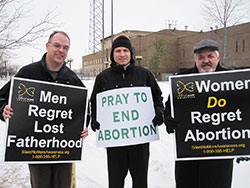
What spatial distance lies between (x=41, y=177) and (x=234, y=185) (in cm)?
283

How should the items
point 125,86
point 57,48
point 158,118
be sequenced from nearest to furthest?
point 57,48 < point 158,118 < point 125,86

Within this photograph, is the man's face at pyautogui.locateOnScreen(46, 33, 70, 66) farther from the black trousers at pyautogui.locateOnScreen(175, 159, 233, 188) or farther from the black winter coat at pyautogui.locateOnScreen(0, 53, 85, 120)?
the black trousers at pyautogui.locateOnScreen(175, 159, 233, 188)

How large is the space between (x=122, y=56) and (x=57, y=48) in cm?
81

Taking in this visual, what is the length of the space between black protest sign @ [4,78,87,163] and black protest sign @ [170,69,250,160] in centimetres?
126

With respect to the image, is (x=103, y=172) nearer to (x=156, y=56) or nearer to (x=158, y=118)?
(x=158, y=118)

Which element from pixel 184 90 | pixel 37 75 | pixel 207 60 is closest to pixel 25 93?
pixel 37 75

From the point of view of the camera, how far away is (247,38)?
32406 millimetres

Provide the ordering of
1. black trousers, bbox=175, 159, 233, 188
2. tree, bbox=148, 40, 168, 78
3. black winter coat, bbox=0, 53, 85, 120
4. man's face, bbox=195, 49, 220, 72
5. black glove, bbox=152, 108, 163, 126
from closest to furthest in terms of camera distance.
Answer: black trousers, bbox=175, 159, 233, 188
man's face, bbox=195, 49, 220, 72
black winter coat, bbox=0, 53, 85, 120
black glove, bbox=152, 108, 163, 126
tree, bbox=148, 40, 168, 78

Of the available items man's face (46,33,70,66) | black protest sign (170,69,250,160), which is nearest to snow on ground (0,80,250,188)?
black protest sign (170,69,250,160)

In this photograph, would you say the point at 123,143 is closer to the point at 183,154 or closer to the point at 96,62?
the point at 183,154

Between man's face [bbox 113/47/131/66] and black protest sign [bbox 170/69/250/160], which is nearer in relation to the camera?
black protest sign [bbox 170/69/250/160]

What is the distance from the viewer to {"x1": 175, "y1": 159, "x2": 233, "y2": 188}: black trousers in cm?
Answer: 233

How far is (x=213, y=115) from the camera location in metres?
2.42

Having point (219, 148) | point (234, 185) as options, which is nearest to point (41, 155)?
point (219, 148)
